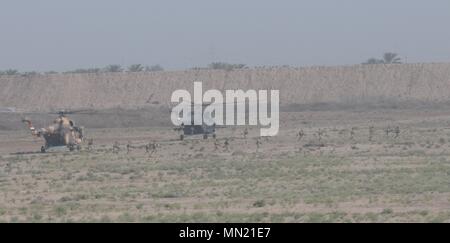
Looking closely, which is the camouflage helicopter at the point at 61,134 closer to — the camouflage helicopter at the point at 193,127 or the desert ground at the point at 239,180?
the desert ground at the point at 239,180

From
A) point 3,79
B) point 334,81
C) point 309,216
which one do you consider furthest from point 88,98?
point 309,216

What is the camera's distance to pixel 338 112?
10019cm

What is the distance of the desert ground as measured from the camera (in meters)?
27.0

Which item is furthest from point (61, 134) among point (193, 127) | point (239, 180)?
point (239, 180)

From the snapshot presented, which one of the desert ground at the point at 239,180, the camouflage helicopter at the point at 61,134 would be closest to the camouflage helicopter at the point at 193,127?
the desert ground at the point at 239,180

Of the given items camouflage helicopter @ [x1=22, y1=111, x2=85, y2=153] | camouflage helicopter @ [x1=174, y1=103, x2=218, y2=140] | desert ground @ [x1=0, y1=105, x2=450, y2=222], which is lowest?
desert ground @ [x1=0, y1=105, x2=450, y2=222]

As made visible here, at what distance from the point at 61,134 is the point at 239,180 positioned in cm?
1774

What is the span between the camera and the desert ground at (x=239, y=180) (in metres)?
27.0

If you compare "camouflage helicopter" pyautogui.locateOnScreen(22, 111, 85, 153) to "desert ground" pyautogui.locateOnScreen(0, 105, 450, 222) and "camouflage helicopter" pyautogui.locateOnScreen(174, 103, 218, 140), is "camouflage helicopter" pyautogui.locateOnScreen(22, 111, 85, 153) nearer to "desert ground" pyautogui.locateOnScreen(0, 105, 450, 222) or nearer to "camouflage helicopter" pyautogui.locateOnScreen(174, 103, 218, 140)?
→ "desert ground" pyautogui.locateOnScreen(0, 105, 450, 222)

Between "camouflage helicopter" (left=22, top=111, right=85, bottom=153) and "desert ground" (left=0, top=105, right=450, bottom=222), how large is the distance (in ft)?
1.82

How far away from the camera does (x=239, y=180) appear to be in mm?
36875

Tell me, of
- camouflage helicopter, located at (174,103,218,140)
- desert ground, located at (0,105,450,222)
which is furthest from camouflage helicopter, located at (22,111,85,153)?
camouflage helicopter, located at (174,103,218,140)

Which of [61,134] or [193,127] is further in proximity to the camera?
[193,127]

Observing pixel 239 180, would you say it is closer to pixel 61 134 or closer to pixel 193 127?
pixel 61 134
